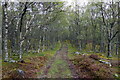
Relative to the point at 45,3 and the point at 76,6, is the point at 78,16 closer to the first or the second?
the point at 76,6

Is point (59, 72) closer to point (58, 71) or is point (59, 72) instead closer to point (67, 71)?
point (58, 71)

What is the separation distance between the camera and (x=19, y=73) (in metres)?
8.05

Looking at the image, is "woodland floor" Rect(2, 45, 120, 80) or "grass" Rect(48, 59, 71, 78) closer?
"woodland floor" Rect(2, 45, 120, 80)

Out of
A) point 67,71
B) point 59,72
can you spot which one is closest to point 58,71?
point 59,72

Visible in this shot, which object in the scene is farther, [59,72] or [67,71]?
[67,71]

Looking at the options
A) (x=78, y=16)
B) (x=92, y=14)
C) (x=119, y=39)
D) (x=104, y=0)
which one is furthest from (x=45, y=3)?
(x=119, y=39)

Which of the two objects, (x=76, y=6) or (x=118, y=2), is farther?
(x=76, y=6)

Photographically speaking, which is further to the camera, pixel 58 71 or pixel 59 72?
pixel 58 71

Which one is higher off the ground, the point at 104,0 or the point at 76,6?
the point at 76,6

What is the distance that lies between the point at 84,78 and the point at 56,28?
2818 cm

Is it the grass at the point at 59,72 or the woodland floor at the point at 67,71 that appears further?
the grass at the point at 59,72

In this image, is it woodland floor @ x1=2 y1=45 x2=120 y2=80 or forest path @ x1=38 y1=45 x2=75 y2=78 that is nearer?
woodland floor @ x1=2 y1=45 x2=120 y2=80

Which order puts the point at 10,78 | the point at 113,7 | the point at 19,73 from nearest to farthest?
the point at 10,78 → the point at 19,73 → the point at 113,7

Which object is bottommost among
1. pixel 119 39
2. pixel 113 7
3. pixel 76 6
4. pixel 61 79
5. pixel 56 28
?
pixel 61 79
